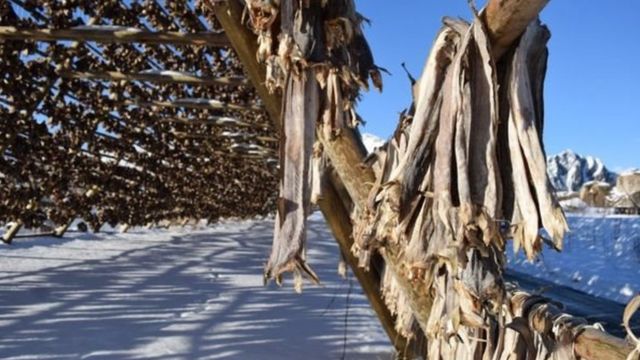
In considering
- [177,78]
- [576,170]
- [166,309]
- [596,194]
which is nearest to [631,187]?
[177,78]

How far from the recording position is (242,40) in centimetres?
111

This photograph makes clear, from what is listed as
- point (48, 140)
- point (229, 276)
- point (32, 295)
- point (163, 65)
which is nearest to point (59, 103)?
point (48, 140)

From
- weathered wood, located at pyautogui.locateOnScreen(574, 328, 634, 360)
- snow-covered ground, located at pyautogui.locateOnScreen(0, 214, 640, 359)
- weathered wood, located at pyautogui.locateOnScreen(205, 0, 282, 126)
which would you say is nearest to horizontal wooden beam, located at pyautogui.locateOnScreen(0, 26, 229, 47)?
snow-covered ground, located at pyautogui.locateOnScreen(0, 214, 640, 359)

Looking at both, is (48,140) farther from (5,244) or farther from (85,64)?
(5,244)

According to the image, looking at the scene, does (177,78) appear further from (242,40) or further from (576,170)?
(576,170)

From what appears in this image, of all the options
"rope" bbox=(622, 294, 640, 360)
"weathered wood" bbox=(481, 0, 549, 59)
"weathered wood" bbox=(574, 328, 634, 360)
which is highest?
"weathered wood" bbox=(481, 0, 549, 59)

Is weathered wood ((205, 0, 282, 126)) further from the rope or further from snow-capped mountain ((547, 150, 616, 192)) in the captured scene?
snow-capped mountain ((547, 150, 616, 192))

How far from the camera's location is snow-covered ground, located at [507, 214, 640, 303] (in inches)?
428

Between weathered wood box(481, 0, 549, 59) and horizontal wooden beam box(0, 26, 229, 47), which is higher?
horizontal wooden beam box(0, 26, 229, 47)

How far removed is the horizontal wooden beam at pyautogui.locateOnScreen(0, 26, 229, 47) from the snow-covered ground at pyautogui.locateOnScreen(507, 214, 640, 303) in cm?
732

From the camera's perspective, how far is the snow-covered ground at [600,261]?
10867mm

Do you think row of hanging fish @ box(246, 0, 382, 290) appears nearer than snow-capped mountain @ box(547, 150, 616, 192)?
Yes

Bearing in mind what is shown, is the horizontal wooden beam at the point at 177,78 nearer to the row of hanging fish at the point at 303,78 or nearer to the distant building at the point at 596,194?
the row of hanging fish at the point at 303,78

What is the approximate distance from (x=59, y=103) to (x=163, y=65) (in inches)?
44.5
